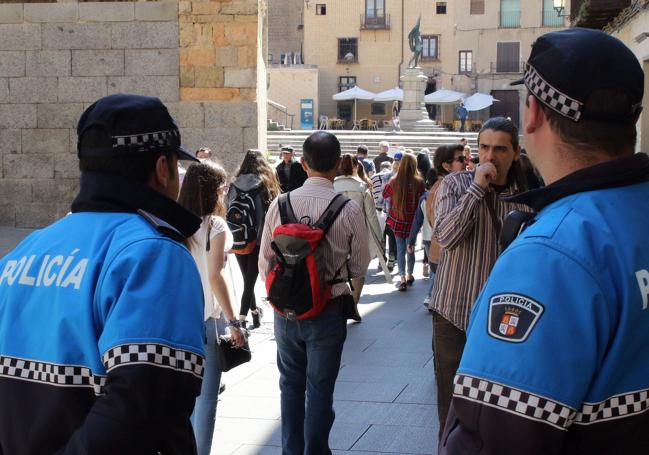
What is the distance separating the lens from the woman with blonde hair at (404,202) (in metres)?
12.1

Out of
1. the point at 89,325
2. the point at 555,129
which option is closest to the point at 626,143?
the point at 555,129

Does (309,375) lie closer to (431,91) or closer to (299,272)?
(299,272)

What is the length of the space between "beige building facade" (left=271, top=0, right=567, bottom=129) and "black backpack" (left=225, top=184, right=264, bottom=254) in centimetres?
4657

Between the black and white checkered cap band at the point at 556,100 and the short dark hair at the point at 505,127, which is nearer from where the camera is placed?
Result: the black and white checkered cap band at the point at 556,100

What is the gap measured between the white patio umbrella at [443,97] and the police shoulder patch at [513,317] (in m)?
50.6

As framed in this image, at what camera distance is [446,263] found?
4.36 meters

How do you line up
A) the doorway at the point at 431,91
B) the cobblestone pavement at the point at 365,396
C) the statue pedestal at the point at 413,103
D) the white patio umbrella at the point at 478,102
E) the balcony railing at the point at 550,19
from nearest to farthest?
the cobblestone pavement at the point at 365,396 → the statue pedestal at the point at 413,103 → the white patio umbrella at the point at 478,102 → the doorway at the point at 431,91 → the balcony railing at the point at 550,19

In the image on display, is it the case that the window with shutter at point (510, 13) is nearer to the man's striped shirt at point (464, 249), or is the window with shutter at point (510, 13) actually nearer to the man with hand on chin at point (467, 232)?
the man with hand on chin at point (467, 232)

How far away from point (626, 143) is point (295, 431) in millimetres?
3157

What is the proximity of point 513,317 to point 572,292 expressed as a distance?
111mm

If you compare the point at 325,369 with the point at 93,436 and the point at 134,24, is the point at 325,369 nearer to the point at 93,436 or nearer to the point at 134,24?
the point at 93,436

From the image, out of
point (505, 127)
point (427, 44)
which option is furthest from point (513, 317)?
point (427, 44)

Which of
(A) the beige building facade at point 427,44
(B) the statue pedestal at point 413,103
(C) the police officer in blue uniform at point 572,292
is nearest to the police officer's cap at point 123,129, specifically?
(C) the police officer in blue uniform at point 572,292

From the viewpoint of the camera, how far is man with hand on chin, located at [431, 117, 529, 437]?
4.20 meters
